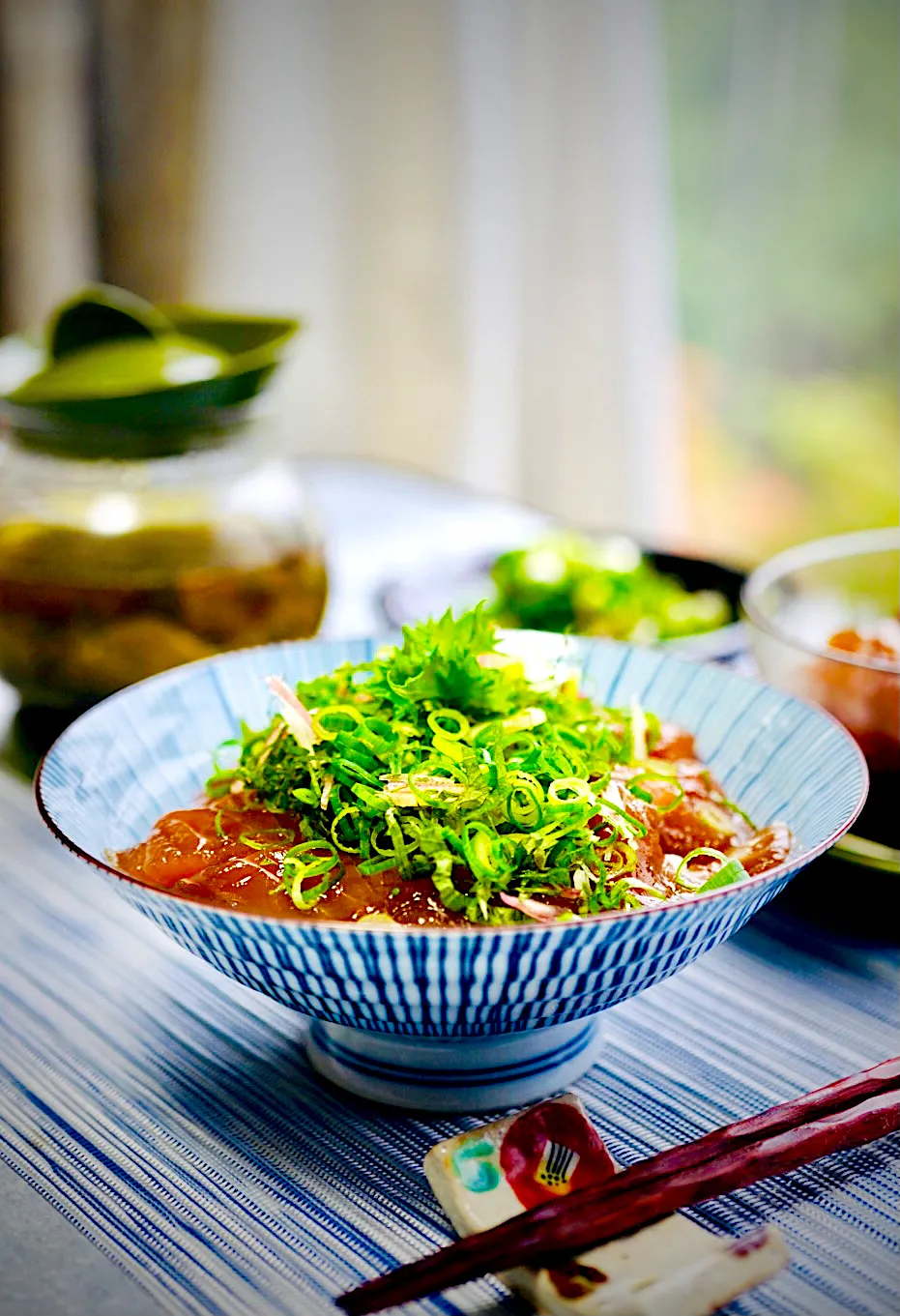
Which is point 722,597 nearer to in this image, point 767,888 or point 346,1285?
point 767,888

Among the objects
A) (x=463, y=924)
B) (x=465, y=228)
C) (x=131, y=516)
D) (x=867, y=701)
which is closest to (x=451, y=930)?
(x=463, y=924)

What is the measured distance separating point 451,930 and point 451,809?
0.49ft

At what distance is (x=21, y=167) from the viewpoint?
334cm

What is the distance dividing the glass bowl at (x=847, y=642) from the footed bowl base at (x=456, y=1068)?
36cm

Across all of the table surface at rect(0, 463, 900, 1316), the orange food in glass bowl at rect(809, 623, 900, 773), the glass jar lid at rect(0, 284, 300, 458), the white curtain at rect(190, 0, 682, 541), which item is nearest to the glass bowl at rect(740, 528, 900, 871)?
the orange food in glass bowl at rect(809, 623, 900, 773)

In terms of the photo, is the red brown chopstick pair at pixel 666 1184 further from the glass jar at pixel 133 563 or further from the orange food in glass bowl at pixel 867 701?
the glass jar at pixel 133 563

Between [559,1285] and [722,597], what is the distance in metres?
1.15

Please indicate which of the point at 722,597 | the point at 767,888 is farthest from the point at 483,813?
the point at 722,597

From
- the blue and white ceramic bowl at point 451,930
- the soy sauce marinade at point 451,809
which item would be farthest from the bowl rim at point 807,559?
the soy sauce marinade at point 451,809

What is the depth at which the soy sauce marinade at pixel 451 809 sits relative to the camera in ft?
2.85

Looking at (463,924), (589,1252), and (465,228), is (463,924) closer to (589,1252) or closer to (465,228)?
(589,1252)

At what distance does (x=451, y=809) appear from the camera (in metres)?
0.89

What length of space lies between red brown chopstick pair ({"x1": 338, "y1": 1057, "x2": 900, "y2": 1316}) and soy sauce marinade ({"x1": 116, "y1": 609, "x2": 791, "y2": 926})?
151 mm

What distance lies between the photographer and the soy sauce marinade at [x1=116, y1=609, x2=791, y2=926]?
868 millimetres
